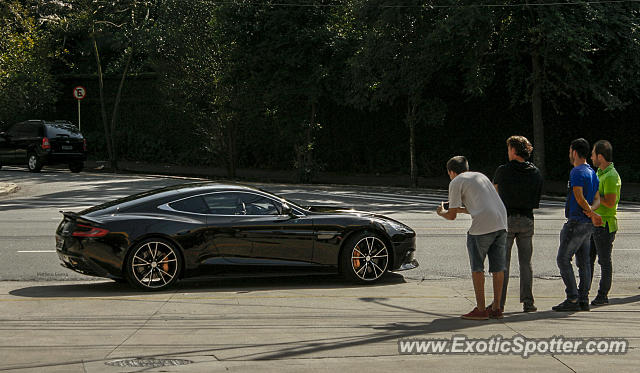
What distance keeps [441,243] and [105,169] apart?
72.2 feet

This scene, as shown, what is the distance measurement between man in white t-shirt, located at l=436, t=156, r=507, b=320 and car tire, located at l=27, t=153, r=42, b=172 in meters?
25.4

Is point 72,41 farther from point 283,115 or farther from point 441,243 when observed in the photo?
point 441,243

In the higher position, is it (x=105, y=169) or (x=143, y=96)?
(x=143, y=96)

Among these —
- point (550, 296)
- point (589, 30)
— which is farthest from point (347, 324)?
point (589, 30)

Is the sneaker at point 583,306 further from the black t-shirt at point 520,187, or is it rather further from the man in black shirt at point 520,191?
the black t-shirt at point 520,187

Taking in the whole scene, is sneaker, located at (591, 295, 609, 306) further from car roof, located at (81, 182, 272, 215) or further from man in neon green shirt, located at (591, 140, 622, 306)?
car roof, located at (81, 182, 272, 215)

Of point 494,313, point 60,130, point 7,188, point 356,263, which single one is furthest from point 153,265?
point 60,130

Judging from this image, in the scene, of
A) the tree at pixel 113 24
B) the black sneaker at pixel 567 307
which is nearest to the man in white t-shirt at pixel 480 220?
the black sneaker at pixel 567 307

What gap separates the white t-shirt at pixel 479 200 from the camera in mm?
8492

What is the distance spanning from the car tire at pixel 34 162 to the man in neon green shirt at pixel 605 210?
2522cm

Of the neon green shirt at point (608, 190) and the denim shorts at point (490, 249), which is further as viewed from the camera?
the neon green shirt at point (608, 190)

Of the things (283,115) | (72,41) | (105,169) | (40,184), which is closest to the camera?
(40,184)

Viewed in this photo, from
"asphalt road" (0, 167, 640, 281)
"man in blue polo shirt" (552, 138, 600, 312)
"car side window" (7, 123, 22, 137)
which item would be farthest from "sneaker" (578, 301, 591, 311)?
"car side window" (7, 123, 22, 137)

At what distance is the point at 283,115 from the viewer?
3072cm
